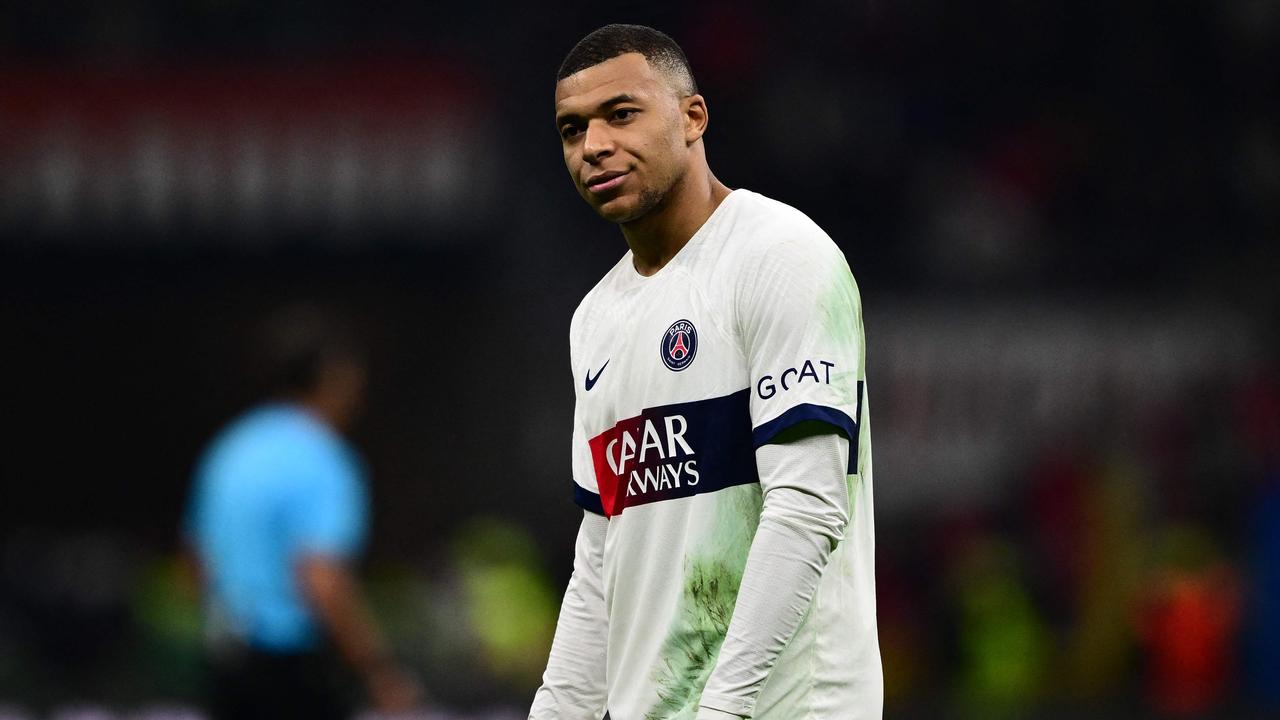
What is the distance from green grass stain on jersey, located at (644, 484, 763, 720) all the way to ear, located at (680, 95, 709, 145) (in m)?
0.60

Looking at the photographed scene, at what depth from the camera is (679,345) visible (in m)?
3.01

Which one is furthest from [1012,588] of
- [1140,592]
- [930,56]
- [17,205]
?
[17,205]

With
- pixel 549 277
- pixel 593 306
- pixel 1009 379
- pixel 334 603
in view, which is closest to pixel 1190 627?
pixel 1009 379

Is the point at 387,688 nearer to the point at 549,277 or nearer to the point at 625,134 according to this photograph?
the point at 625,134

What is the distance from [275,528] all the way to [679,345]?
3.22 m

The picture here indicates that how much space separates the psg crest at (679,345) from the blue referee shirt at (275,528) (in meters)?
3.11

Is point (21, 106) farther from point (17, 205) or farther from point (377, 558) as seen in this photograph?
point (377, 558)

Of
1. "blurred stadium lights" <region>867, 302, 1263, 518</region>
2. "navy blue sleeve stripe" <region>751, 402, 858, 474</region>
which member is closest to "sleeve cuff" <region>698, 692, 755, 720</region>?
"navy blue sleeve stripe" <region>751, 402, 858, 474</region>

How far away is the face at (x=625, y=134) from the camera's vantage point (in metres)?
3.02

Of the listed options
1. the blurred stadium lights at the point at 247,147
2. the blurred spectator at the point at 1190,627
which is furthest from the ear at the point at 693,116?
the blurred stadium lights at the point at 247,147

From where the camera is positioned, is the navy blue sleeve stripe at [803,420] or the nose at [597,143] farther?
the nose at [597,143]

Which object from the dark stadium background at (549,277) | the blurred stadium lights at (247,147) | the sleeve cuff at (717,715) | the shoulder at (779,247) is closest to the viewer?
the sleeve cuff at (717,715)

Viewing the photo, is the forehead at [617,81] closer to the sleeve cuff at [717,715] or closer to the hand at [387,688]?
the sleeve cuff at [717,715]

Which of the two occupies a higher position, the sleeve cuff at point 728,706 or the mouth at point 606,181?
the mouth at point 606,181
